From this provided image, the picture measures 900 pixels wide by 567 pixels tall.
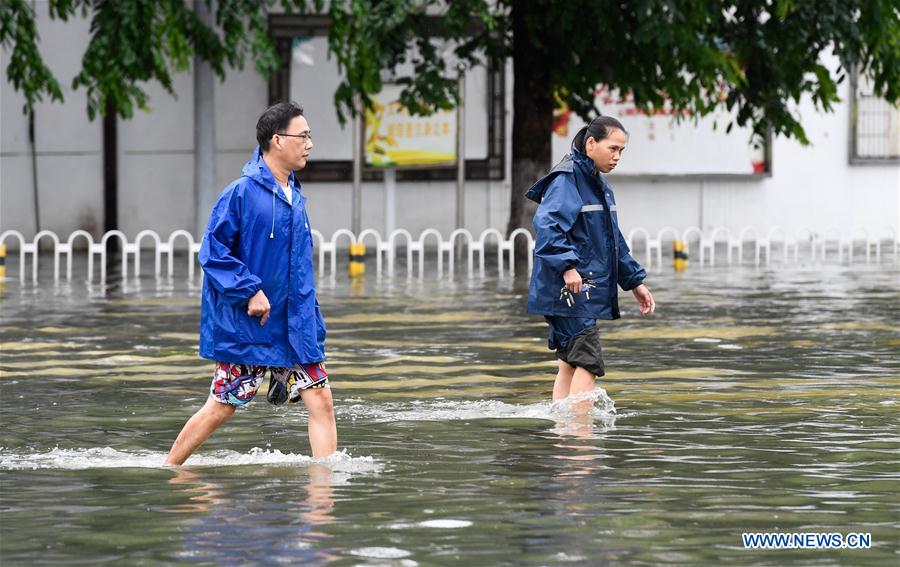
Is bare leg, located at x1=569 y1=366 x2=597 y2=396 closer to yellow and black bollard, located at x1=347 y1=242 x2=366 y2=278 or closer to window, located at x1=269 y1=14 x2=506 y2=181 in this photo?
yellow and black bollard, located at x1=347 y1=242 x2=366 y2=278

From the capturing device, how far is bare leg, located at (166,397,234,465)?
25.5 feet

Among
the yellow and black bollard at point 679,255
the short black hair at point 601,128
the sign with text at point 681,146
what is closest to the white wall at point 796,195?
the sign with text at point 681,146

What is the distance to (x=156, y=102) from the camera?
26062mm

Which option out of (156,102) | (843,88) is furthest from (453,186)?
(843,88)

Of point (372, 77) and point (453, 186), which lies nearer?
point (372, 77)

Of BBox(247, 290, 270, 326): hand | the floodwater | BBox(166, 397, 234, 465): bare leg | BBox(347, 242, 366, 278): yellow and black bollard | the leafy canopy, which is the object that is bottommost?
the floodwater

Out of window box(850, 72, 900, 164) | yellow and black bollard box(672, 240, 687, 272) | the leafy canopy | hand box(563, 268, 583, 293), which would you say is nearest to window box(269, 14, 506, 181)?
the leafy canopy

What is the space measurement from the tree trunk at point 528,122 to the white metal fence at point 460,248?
53 cm

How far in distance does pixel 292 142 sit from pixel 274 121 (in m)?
0.12

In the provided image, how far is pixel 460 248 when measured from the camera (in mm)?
23578

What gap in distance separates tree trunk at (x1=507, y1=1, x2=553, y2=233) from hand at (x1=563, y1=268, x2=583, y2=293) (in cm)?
1318

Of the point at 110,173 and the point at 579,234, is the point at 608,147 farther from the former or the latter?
the point at 110,173

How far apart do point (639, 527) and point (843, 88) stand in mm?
21726

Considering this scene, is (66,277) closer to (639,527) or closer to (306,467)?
(306,467)
